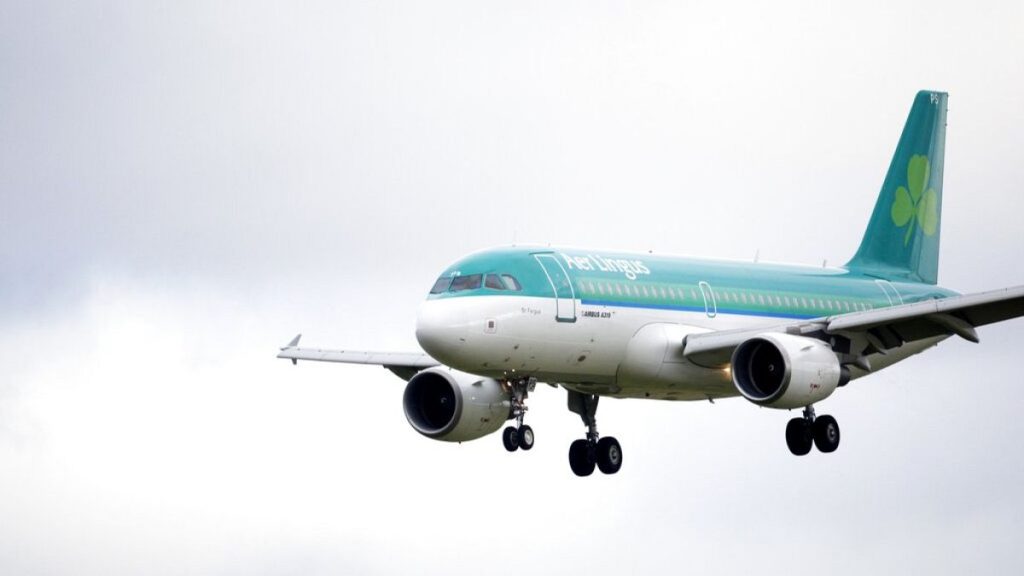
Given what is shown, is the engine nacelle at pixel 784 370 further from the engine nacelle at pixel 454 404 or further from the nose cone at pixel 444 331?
the nose cone at pixel 444 331

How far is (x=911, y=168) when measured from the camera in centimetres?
6219

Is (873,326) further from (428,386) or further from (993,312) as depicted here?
(428,386)

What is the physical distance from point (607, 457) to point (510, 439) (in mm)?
5995

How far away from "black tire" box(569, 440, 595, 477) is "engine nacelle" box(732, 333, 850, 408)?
6336mm

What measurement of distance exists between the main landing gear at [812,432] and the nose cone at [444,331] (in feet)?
36.6

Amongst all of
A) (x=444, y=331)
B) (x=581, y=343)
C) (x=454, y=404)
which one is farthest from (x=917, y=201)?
(x=444, y=331)

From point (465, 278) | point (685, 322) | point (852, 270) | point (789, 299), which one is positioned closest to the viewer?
point (465, 278)

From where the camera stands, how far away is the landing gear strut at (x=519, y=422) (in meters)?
48.8

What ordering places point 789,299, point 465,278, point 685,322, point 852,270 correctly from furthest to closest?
point 852,270 → point 789,299 → point 685,322 → point 465,278

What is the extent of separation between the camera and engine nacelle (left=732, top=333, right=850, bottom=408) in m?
48.4

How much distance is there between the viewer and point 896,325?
51000 mm

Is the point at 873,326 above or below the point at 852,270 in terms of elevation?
below

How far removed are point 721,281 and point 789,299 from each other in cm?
265

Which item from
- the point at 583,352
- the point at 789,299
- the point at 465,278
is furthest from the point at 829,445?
the point at 465,278
